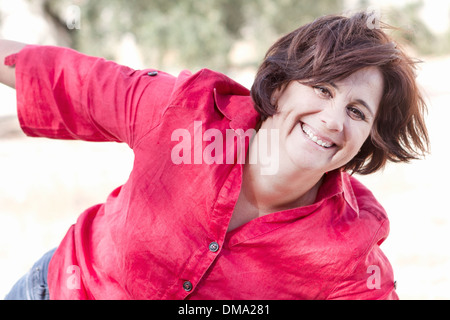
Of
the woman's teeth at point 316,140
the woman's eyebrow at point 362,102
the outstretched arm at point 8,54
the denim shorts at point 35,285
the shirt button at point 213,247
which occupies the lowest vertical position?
the denim shorts at point 35,285

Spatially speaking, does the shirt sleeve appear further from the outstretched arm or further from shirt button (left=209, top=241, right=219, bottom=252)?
shirt button (left=209, top=241, right=219, bottom=252)

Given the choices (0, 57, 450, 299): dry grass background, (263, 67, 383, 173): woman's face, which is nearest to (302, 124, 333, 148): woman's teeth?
(263, 67, 383, 173): woman's face

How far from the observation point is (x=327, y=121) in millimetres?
1442

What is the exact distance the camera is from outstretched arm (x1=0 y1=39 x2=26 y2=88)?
1521 millimetres

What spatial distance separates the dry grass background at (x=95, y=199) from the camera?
3.23m

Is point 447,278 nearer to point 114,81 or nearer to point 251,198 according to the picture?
point 251,198

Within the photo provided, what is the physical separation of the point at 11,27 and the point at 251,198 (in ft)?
24.6

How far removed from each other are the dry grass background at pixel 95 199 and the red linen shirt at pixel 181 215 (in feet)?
2.37

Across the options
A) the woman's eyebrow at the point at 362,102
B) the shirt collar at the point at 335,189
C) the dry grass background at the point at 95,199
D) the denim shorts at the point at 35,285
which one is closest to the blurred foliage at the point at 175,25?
the dry grass background at the point at 95,199

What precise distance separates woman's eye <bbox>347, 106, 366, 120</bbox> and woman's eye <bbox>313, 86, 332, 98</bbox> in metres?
0.07

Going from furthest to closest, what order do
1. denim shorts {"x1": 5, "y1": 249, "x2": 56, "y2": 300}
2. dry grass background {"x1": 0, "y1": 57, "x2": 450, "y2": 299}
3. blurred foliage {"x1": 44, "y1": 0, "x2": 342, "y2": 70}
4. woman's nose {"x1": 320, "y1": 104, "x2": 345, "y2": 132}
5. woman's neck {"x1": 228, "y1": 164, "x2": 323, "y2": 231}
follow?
blurred foliage {"x1": 44, "y1": 0, "x2": 342, "y2": 70} < dry grass background {"x1": 0, "y1": 57, "x2": 450, "y2": 299} < denim shorts {"x1": 5, "y1": 249, "x2": 56, "y2": 300} < woman's neck {"x1": 228, "y1": 164, "x2": 323, "y2": 231} < woman's nose {"x1": 320, "y1": 104, "x2": 345, "y2": 132}

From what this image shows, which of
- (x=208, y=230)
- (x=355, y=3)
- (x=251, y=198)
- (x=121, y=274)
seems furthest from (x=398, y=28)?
(x=355, y=3)

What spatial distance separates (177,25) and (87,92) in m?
6.26

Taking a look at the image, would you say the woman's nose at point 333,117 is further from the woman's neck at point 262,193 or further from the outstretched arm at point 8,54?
the outstretched arm at point 8,54
